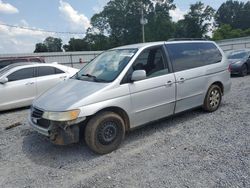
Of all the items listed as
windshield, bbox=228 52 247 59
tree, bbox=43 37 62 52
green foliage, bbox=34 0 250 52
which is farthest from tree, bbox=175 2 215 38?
windshield, bbox=228 52 247 59

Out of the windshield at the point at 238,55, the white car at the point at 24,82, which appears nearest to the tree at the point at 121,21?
the windshield at the point at 238,55

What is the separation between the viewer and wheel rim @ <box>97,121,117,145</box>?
4.22m

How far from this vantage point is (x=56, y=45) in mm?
78312

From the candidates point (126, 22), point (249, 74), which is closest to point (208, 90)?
point (249, 74)

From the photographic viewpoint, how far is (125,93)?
446cm

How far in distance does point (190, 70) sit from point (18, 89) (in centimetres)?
523

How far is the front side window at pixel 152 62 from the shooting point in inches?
193

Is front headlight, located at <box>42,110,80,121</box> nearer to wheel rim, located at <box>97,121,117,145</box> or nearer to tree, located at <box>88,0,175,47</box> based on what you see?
wheel rim, located at <box>97,121,117,145</box>

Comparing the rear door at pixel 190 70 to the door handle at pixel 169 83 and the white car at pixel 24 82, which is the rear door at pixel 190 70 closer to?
the door handle at pixel 169 83

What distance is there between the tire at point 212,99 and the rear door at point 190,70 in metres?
0.18

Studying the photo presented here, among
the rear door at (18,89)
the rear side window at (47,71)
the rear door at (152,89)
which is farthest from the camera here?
the rear side window at (47,71)

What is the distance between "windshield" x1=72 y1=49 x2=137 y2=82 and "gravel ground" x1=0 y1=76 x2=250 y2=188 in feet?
4.21

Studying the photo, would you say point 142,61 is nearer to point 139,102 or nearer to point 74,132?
point 139,102

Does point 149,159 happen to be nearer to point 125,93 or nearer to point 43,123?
point 125,93
